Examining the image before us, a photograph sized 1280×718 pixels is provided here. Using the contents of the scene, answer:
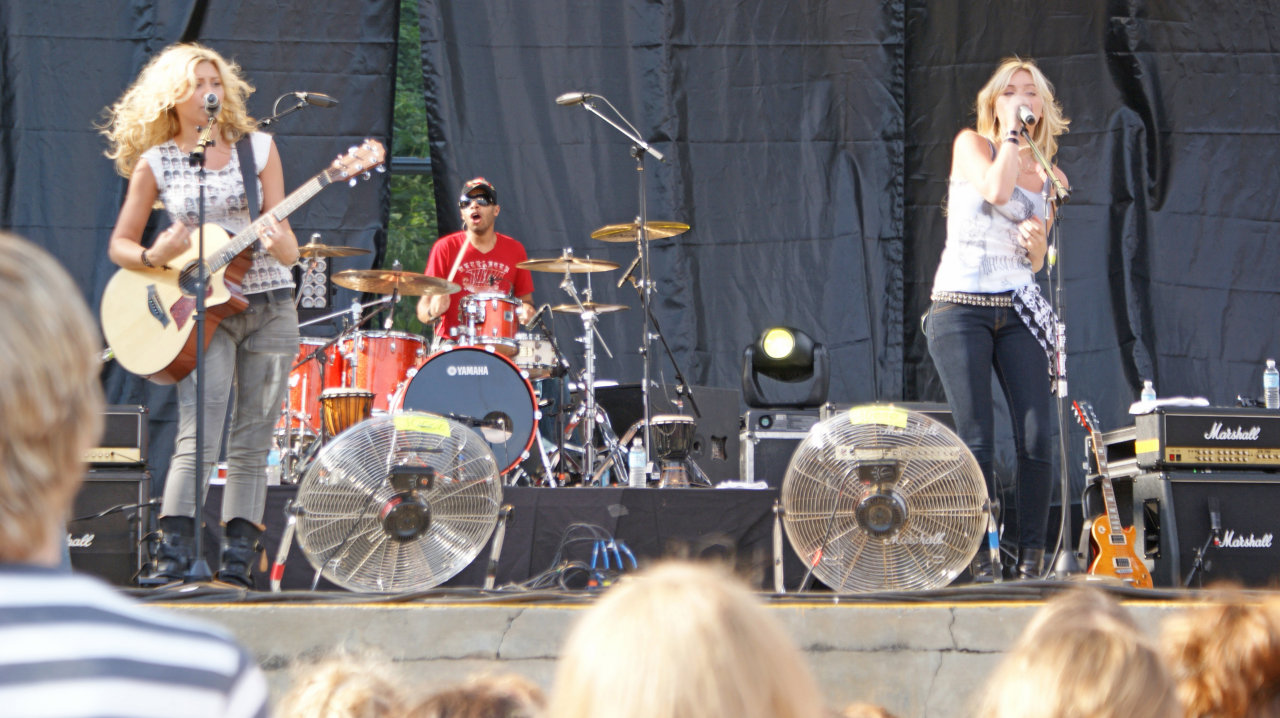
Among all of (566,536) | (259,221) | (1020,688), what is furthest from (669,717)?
(566,536)

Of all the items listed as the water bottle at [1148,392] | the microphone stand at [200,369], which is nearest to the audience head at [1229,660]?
the microphone stand at [200,369]

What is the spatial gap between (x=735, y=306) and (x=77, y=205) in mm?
3542

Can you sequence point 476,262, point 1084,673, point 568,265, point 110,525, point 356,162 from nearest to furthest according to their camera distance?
point 1084,673 < point 356,162 < point 110,525 < point 568,265 < point 476,262

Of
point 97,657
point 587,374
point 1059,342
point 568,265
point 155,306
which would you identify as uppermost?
point 568,265

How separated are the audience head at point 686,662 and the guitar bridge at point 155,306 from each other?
3.57 m

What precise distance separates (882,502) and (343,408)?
9.41 ft

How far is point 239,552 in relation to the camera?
384 cm

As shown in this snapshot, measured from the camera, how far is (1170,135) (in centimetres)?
672

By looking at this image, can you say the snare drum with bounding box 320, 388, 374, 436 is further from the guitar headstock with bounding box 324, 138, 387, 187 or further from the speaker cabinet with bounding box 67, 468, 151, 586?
the guitar headstock with bounding box 324, 138, 387, 187

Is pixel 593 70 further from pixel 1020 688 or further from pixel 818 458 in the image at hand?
pixel 1020 688

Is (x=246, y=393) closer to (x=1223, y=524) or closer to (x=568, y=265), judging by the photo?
(x=568, y=265)

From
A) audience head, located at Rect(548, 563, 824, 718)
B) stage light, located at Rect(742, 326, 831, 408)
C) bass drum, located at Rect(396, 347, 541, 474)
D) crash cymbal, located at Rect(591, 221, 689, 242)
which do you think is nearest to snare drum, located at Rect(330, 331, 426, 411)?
bass drum, located at Rect(396, 347, 541, 474)

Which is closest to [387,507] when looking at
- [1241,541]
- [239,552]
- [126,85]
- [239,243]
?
[239,552]

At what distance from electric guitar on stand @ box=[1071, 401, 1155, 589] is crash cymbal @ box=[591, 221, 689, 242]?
2.19 m
